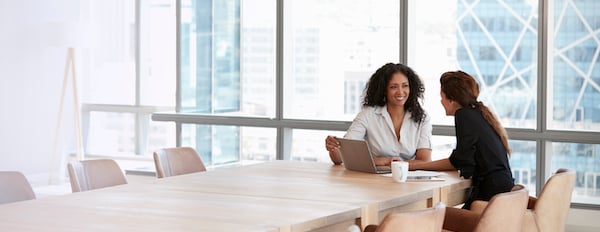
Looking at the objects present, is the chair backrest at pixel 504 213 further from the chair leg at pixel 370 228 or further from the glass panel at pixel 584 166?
the glass panel at pixel 584 166

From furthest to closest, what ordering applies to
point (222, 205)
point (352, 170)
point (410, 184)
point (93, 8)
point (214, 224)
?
point (93, 8) < point (352, 170) < point (410, 184) < point (222, 205) < point (214, 224)

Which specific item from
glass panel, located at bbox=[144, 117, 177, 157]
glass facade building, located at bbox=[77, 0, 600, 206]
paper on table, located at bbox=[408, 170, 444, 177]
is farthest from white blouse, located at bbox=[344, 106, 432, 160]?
glass panel, located at bbox=[144, 117, 177, 157]

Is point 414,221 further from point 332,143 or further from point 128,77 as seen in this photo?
point 128,77

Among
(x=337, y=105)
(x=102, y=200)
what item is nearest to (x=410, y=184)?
(x=102, y=200)

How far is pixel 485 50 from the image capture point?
684 centimetres

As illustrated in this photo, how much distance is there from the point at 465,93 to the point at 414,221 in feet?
6.64

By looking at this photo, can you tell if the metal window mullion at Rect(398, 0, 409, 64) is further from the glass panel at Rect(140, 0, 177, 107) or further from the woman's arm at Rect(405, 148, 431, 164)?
the glass panel at Rect(140, 0, 177, 107)

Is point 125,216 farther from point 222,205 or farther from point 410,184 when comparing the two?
point 410,184

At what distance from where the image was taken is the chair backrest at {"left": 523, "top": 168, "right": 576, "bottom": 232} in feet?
14.7

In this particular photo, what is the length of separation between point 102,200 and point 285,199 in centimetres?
77

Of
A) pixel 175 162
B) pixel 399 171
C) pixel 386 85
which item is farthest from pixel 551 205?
pixel 175 162

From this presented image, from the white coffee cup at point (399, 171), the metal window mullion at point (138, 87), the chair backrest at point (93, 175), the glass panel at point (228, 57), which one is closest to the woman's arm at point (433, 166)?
the white coffee cup at point (399, 171)

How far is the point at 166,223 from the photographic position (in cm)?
326

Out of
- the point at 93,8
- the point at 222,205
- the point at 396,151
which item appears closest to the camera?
the point at 222,205
